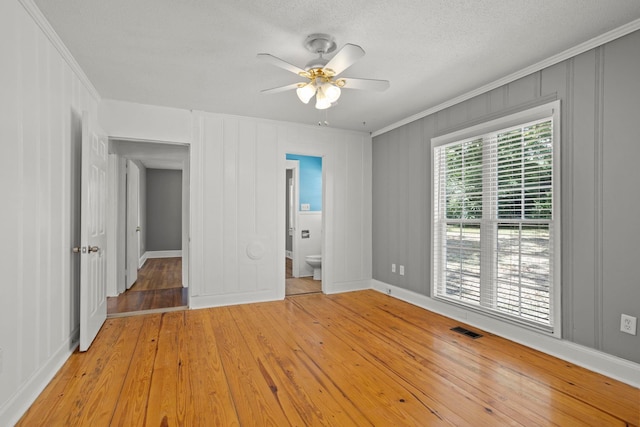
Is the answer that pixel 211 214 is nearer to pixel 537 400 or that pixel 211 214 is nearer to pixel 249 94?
pixel 249 94

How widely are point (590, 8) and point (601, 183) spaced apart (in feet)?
3.87

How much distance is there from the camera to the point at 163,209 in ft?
28.1

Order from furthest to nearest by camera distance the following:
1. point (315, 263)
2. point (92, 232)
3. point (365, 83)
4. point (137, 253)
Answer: point (137, 253) < point (315, 263) < point (92, 232) < point (365, 83)

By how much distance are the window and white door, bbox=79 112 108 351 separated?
A: 11.5 ft

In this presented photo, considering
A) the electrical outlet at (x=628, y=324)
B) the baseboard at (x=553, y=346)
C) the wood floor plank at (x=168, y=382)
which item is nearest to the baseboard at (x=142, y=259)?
the wood floor plank at (x=168, y=382)

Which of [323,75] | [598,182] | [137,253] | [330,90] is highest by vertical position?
[323,75]

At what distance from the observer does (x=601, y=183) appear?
2420 mm

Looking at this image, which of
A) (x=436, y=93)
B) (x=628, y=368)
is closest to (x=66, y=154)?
(x=436, y=93)

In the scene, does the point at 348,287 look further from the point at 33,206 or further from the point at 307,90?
the point at 33,206

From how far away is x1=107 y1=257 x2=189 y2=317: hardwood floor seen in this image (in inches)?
162

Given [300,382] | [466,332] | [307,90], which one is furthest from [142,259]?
[466,332]

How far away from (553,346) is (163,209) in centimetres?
846

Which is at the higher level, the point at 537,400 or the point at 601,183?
the point at 601,183

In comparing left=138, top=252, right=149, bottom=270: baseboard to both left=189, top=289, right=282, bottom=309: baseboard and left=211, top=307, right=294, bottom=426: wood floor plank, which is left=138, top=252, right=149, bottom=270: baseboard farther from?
left=211, top=307, right=294, bottom=426: wood floor plank
